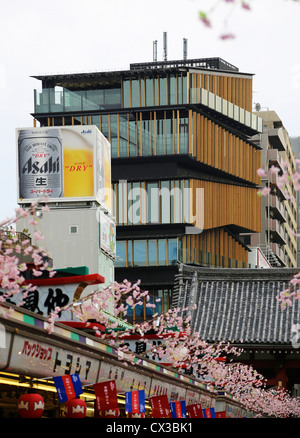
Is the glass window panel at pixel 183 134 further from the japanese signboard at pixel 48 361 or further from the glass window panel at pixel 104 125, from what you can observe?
the japanese signboard at pixel 48 361

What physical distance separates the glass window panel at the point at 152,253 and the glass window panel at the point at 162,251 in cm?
36

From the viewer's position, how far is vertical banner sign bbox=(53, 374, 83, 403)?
16.2 metres

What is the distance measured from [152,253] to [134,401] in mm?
55688

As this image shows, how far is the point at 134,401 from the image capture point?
66.7 ft

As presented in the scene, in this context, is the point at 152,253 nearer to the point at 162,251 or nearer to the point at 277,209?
the point at 162,251

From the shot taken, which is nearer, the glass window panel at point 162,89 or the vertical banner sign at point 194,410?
the vertical banner sign at point 194,410

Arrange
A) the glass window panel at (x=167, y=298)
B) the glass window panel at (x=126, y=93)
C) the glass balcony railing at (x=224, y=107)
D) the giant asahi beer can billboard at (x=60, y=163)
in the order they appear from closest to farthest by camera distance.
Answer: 1. the giant asahi beer can billboard at (x=60, y=163)
2. the glass window panel at (x=167, y=298)
3. the glass balcony railing at (x=224, y=107)
4. the glass window panel at (x=126, y=93)

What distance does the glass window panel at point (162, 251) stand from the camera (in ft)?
248

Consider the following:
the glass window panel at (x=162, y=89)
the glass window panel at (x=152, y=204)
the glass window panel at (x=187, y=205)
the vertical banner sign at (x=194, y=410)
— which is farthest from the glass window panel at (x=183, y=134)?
the vertical banner sign at (x=194, y=410)

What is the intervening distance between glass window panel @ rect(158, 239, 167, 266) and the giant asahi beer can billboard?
1843cm

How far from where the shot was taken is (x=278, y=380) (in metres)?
43.6

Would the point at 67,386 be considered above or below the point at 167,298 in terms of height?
above

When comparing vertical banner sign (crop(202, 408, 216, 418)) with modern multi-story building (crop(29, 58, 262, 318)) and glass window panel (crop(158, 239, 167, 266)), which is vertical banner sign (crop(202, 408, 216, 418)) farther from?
glass window panel (crop(158, 239, 167, 266))

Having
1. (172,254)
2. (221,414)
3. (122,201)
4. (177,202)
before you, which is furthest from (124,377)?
(122,201)
